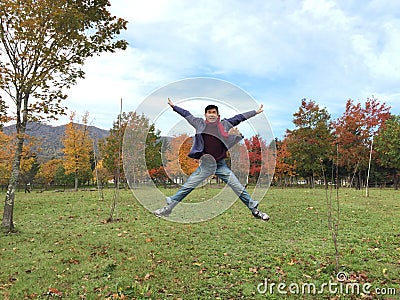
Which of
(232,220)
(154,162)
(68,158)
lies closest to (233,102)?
(154,162)

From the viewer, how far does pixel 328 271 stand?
7977 mm

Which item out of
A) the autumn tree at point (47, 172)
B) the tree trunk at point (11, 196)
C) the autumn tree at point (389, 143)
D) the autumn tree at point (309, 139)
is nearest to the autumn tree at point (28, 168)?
the tree trunk at point (11, 196)

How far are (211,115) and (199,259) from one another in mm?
4981

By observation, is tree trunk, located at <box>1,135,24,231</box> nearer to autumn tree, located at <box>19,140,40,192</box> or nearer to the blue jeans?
autumn tree, located at <box>19,140,40,192</box>

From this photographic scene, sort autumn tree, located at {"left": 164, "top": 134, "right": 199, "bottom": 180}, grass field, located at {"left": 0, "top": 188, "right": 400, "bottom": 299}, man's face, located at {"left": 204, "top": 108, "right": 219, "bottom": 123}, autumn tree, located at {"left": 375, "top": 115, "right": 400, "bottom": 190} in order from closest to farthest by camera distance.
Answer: man's face, located at {"left": 204, "top": 108, "right": 219, "bottom": 123}, autumn tree, located at {"left": 164, "top": 134, "right": 199, "bottom": 180}, grass field, located at {"left": 0, "top": 188, "right": 400, "bottom": 299}, autumn tree, located at {"left": 375, "top": 115, "right": 400, "bottom": 190}

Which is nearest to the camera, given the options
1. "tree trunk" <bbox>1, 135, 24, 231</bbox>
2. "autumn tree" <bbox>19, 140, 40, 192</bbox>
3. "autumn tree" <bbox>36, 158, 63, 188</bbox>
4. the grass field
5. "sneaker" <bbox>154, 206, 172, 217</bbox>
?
"sneaker" <bbox>154, 206, 172, 217</bbox>

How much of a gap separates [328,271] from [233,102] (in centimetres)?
498

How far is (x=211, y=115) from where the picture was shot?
209 inches

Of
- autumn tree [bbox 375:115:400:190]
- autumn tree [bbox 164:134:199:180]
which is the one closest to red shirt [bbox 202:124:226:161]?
autumn tree [bbox 164:134:199:180]

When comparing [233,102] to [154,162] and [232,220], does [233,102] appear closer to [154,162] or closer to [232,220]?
[154,162]

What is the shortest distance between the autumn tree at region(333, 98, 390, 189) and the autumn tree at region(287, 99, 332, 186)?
1.49 m

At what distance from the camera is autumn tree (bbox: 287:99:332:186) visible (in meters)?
39.9

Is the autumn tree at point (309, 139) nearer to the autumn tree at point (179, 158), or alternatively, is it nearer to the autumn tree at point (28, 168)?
the autumn tree at point (28, 168)

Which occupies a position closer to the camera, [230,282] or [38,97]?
[230,282]
